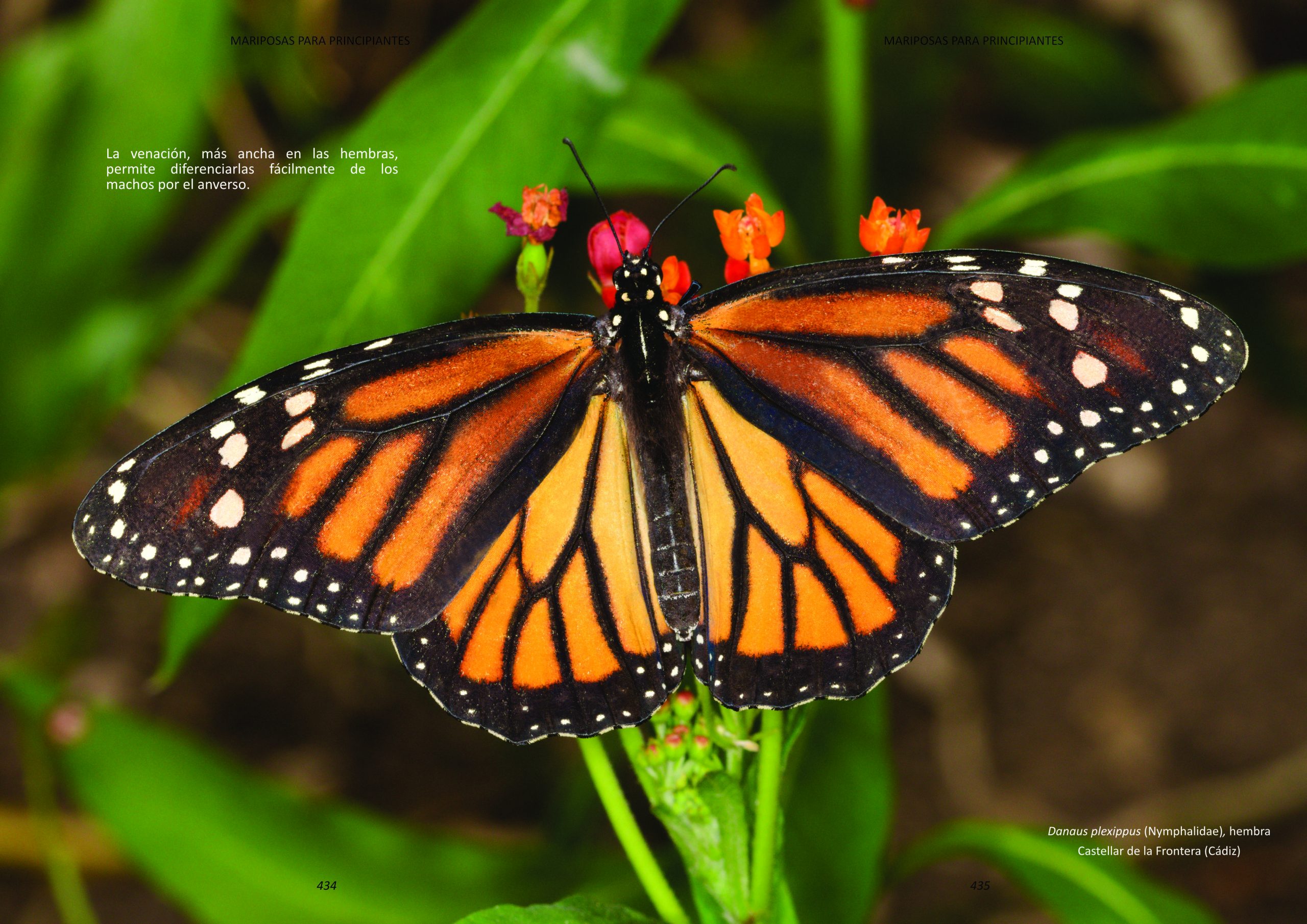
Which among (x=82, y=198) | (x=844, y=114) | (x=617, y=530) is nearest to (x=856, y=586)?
(x=617, y=530)

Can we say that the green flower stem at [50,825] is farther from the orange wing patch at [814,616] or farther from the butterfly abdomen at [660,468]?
the orange wing patch at [814,616]

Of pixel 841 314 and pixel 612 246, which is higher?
pixel 612 246

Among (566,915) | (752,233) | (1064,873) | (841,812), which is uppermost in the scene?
(752,233)

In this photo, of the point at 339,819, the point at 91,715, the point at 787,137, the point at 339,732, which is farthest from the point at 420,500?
the point at 339,732

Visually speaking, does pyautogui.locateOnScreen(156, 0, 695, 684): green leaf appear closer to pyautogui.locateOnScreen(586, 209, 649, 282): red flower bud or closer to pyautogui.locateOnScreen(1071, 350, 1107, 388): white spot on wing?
pyautogui.locateOnScreen(586, 209, 649, 282): red flower bud

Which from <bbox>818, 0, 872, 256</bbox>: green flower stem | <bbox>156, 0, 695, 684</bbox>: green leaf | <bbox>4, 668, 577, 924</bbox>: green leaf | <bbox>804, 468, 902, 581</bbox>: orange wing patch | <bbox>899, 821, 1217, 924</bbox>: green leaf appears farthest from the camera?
<bbox>4, 668, 577, 924</bbox>: green leaf

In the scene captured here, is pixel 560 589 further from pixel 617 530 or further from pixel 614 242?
pixel 614 242

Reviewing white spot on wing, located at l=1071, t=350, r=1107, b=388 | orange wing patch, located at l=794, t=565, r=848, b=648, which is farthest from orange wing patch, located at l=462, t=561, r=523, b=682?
white spot on wing, located at l=1071, t=350, r=1107, b=388
